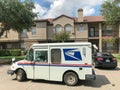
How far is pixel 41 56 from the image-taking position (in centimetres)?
1083

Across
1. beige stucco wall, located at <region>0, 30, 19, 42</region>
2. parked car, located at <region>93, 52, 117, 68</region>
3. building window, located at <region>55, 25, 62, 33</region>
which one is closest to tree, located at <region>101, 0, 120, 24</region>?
building window, located at <region>55, 25, 62, 33</region>

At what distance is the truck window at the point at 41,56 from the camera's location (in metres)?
10.7

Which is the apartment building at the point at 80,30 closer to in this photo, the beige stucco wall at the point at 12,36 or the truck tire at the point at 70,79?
the beige stucco wall at the point at 12,36

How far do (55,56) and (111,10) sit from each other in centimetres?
2369

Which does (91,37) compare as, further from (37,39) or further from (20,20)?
(20,20)

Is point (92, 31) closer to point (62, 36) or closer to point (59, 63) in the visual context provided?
point (62, 36)

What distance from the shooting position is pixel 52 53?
10500 mm

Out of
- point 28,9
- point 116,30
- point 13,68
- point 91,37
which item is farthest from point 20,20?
point 116,30

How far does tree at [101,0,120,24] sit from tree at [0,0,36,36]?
13.3 m

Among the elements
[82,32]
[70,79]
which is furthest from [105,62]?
[82,32]

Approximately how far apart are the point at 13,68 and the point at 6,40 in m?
30.9

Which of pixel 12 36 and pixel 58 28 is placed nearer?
pixel 58 28

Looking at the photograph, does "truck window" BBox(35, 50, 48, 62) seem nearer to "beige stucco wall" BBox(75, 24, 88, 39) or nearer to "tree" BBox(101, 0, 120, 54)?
"tree" BBox(101, 0, 120, 54)

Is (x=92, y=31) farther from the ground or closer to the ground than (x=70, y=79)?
farther from the ground
